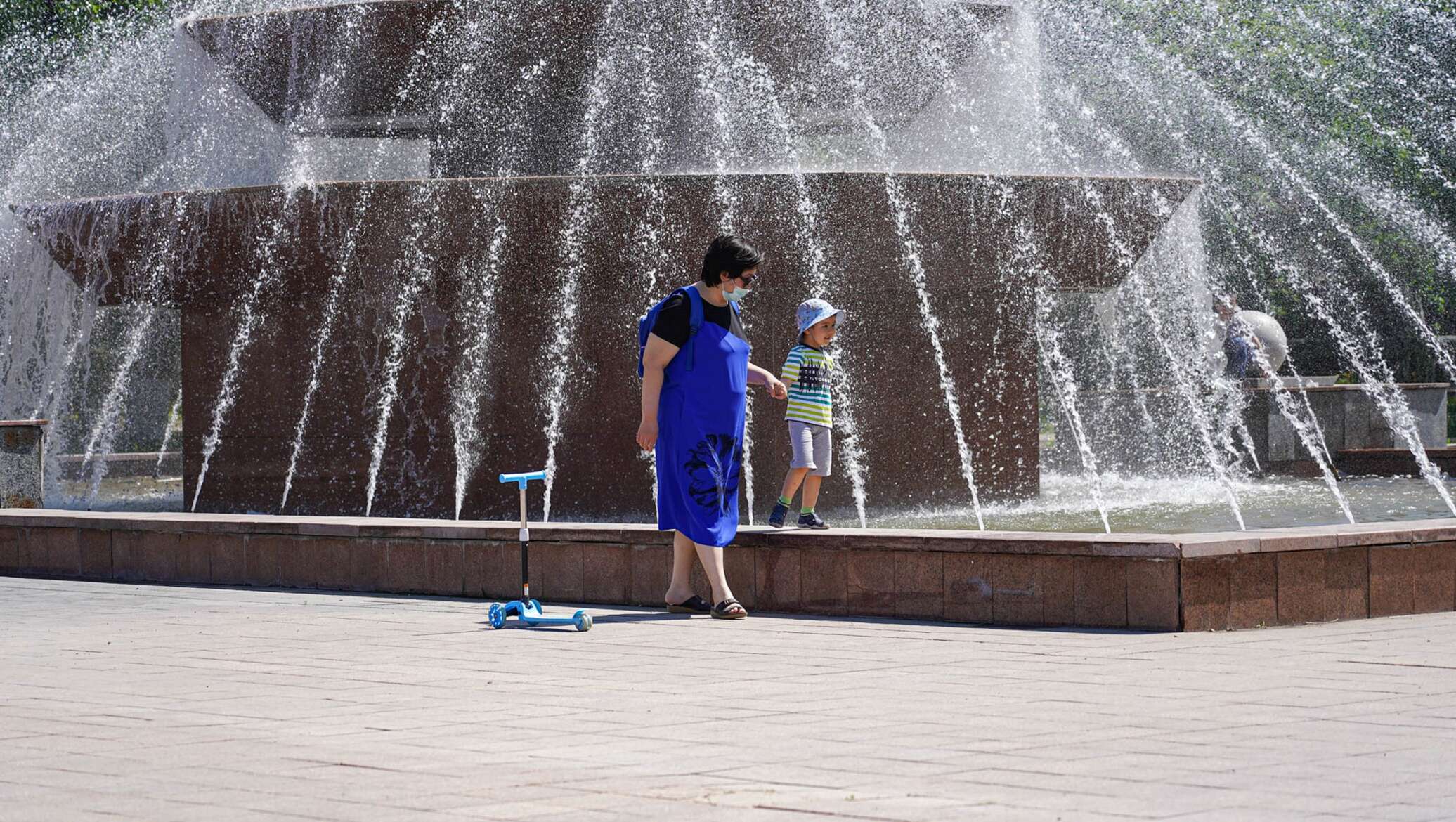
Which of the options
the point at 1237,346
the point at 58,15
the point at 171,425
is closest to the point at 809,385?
the point at 1237,346

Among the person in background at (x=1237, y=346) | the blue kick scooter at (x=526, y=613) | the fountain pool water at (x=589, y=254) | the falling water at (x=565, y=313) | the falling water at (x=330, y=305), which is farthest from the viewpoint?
the person in background at (x=1237, y=346)

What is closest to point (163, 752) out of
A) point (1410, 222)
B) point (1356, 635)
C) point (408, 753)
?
point (408, 753)

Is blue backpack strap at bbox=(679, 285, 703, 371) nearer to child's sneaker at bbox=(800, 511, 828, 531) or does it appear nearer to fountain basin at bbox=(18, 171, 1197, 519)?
child's sneaker at bbox=(800, 511, 828, 531)

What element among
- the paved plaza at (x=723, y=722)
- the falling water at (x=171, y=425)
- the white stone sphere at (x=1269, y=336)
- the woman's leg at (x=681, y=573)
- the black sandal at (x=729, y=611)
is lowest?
the paved plaza at (x=723, y=722)

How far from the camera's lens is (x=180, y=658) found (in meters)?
6.84

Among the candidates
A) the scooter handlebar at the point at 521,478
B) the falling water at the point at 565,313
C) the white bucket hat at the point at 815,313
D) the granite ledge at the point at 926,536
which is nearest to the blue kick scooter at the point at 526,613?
the scooter handlebar at the point at 521,478

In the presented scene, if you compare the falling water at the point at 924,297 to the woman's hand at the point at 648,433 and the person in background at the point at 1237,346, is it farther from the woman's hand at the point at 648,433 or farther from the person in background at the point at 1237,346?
the person in background at the point at 1237,346

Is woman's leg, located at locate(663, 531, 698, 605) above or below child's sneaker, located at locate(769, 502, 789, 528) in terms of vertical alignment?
below

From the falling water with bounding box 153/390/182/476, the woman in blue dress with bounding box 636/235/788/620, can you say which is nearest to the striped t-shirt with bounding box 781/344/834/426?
the woman in blue dress with bounding box 636/235/788/620

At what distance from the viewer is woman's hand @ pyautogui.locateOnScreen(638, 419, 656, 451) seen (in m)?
7.50

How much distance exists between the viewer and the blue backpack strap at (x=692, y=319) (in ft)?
25.4

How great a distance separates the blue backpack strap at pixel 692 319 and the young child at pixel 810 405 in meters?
1.16

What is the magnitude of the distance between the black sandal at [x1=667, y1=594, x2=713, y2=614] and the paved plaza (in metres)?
0.09

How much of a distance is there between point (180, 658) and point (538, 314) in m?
4.93
